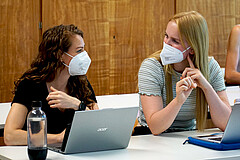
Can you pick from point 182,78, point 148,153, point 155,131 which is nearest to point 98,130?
point 148,153

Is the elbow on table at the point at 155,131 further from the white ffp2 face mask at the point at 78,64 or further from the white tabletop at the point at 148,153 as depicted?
the white ffp2 face mask at the point at 78,64

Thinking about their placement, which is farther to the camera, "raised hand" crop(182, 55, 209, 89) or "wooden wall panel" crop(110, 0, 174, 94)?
"wooden wall panel" crop(110, 0, 174, 94)

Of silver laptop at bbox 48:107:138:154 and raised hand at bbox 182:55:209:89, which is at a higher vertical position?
raised hand at bbox 182:55:209:89

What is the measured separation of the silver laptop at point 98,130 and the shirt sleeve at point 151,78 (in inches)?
22.2

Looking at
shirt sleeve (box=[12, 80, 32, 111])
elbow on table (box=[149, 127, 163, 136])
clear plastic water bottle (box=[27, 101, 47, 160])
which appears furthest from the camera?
elbow on table (box=[149, 127, 163, 136])

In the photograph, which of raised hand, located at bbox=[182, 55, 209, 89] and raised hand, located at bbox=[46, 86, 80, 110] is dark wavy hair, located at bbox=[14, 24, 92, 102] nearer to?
raised hand, located at bbox=[46, 86, 80, 110]

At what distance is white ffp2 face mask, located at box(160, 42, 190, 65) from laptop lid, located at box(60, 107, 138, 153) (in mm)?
662

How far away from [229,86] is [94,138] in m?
2.50

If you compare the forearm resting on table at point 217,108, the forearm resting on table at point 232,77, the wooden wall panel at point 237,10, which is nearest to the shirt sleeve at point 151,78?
the forearm resting on table at point 217,108

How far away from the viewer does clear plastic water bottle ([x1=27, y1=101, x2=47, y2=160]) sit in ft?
5.87

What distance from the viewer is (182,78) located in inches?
102

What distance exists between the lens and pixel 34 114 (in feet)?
6.06

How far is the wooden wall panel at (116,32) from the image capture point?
14.7ft

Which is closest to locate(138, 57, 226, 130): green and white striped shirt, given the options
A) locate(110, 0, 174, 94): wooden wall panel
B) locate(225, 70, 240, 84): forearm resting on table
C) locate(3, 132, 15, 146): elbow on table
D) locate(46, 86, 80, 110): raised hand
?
locate(46, 86, 80, 110): raised hand
